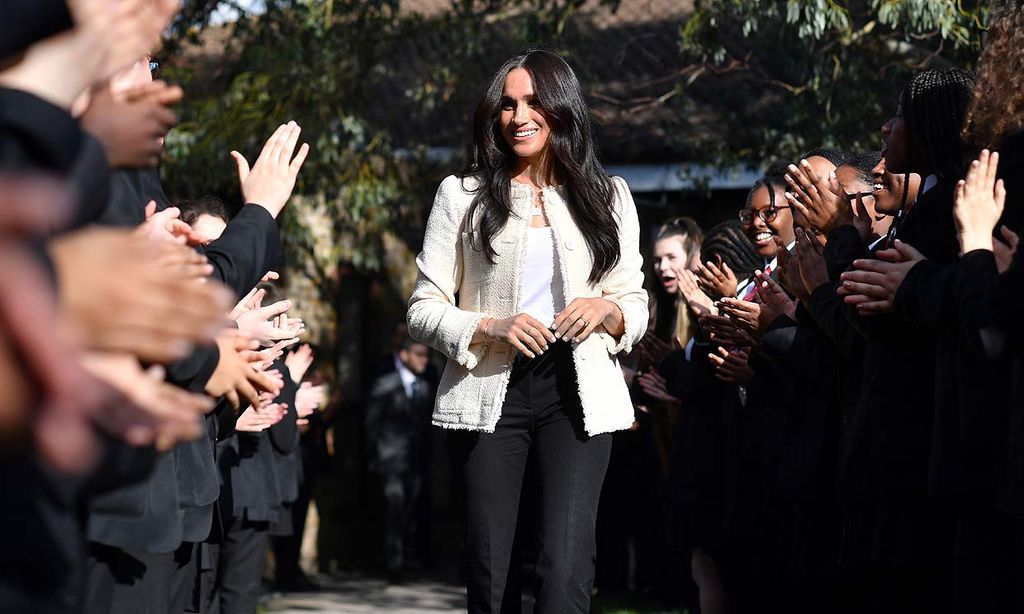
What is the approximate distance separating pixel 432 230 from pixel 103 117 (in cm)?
291

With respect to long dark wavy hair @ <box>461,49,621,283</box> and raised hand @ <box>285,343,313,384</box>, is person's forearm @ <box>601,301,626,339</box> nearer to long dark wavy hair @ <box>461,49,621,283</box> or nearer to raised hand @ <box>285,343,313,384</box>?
long dark wavy hair @ <box>461,49,621,283</box>

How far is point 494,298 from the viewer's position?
5516mm

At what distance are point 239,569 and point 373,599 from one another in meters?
4.74

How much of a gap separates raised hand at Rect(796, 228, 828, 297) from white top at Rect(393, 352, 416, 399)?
954 cm

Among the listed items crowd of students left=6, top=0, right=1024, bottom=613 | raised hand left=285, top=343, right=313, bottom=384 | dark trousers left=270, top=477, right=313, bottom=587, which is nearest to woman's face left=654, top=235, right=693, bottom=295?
crowd of students left=6, top=0, right=1024, bottom=613

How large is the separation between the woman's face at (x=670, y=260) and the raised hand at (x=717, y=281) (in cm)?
195

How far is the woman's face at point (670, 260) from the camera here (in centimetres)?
870

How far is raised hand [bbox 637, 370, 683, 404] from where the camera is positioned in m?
7.77

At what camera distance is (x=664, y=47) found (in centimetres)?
1802

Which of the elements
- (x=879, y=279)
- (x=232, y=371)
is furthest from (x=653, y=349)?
(x=232, y=371)

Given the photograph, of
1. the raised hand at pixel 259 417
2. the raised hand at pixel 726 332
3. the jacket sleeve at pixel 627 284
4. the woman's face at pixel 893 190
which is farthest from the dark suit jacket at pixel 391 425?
the woman's face at pixel 893 190

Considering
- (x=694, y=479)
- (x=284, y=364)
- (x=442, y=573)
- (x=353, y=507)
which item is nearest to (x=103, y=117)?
(x=694, y=479)

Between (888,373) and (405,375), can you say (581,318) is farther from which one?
(405,375)

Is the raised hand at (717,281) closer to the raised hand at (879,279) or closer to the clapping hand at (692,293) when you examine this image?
the clapping hand at (692,293)
